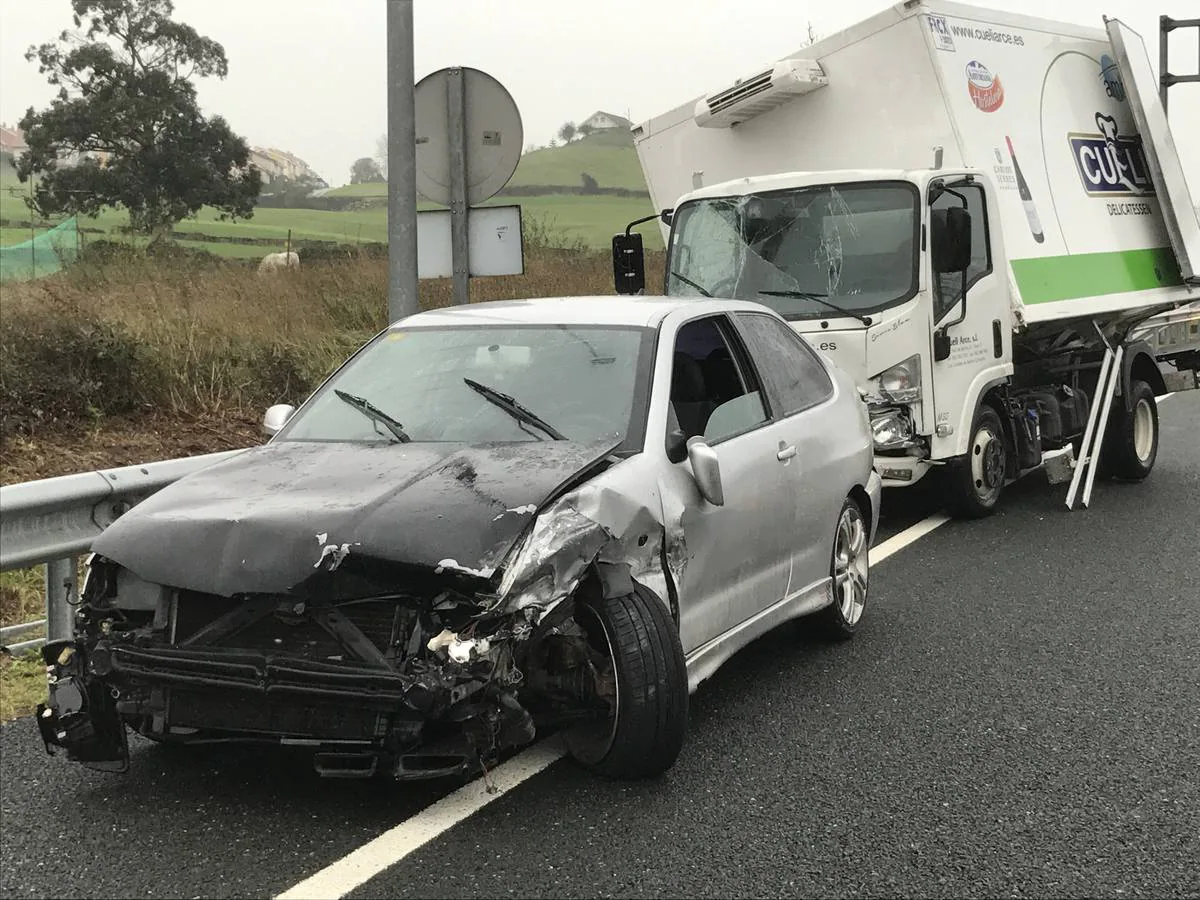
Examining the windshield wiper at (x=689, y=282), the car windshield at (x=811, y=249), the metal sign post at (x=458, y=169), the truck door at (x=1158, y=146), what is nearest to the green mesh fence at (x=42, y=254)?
the metal sign post at (x=458, y=169)

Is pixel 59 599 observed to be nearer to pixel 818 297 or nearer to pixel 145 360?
pixel 145 360

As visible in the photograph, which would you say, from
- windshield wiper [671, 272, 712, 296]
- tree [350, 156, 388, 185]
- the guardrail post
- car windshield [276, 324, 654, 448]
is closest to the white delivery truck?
windshield wiper [671, 272, 712, 296]

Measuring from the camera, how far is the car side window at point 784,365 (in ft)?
18.2

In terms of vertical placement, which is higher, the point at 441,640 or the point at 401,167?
the point at 401,167

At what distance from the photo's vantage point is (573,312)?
5.35 metres

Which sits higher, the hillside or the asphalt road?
the hillside

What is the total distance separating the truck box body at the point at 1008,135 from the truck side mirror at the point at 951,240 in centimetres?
90

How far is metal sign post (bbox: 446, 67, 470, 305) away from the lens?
25.7 ft

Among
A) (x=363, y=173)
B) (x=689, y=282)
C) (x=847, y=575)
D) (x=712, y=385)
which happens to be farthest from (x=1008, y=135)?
(x=363, y=173)

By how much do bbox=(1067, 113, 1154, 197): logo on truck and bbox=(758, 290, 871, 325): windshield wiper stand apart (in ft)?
10.1

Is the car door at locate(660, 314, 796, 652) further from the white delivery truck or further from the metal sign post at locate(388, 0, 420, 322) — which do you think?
the white delivery truck

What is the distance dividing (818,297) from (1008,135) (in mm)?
2266

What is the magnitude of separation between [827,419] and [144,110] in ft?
90.6

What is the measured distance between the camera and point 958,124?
29.5ft
